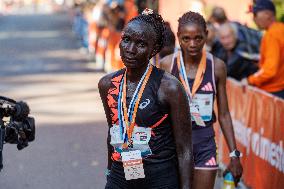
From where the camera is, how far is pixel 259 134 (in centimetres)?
906

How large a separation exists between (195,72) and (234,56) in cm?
501

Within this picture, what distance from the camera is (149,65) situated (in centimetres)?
458

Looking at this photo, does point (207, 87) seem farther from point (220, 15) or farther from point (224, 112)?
point (220, 15)

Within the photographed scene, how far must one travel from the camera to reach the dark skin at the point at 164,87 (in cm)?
447

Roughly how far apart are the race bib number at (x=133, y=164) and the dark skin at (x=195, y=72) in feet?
5.66

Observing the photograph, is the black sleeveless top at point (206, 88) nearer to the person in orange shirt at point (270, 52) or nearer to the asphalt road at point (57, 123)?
the person in orange shirt at point (270, 52)

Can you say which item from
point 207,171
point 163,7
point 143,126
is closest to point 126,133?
point 143,126

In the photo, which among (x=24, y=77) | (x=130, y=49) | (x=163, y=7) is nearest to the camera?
(x=130, y=49)

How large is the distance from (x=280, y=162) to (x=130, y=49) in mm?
4118

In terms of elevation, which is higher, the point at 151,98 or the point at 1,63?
the point at 151,98

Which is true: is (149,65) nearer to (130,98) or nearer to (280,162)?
(130,98)

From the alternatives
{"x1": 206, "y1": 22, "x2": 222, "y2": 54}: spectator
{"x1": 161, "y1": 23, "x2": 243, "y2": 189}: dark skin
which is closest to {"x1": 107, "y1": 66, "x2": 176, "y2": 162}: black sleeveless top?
{"x1": 161, "y1": 23, "x2": 243, "y2": 189}: dark skin

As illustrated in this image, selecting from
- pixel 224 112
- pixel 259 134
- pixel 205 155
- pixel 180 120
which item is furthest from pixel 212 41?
pixel 180 120

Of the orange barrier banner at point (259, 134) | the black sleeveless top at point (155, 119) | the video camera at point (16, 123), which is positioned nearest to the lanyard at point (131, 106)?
the black sleeveless top at point (155, 119)
